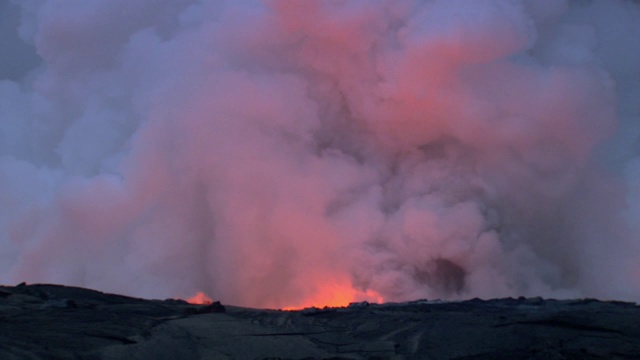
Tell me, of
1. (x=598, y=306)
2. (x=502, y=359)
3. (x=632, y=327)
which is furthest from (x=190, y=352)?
(x=598, y=306)

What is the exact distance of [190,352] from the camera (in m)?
6.68

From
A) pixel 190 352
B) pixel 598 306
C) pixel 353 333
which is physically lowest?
pixel 190 352

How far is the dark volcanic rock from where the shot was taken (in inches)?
261

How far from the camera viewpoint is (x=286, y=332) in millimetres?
7680

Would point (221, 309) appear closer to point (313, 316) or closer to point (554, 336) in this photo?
point (313, 316)

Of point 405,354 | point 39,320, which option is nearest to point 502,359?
point 405,354

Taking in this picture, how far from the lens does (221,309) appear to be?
884 cm

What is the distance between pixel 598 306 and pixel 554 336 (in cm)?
291

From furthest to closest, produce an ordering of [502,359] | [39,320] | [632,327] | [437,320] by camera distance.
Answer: [437,320], [632,327], [39,320], [502,359]

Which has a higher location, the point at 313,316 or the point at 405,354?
the point at 313,316

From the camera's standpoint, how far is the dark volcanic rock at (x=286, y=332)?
21.7ft

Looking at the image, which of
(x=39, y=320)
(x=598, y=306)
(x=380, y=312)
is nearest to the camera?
(x=39, y=320)

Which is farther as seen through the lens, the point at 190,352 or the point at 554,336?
the point at 554,336

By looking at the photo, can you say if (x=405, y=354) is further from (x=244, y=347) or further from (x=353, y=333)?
(x=244, y=347)
